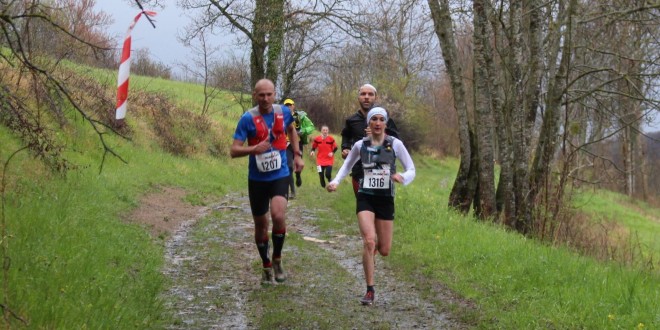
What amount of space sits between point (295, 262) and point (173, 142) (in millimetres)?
16139

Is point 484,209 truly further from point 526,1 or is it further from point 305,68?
point 305,68

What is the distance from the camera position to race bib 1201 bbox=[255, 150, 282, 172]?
7941 millimetres

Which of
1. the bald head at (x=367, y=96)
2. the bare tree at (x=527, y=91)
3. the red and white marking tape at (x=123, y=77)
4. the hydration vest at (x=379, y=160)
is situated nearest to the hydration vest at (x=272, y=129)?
the hydration vest at (x=379, y=160)

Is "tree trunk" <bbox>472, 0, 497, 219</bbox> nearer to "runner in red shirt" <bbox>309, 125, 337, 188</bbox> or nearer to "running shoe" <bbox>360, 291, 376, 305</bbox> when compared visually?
"runner in red shirt" <bbox>309, 125, 337, 188</bbox>

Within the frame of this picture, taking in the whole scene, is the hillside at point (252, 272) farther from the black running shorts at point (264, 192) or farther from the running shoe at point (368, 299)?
the black running shorts at point (264, 192)

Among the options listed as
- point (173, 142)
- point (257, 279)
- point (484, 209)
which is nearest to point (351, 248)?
point (257, 279)

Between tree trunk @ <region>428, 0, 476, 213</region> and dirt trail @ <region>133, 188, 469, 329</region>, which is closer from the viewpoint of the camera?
dirt trail @ <region>133, 188, 469, 329</region>

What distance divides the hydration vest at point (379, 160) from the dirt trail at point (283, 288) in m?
1.18

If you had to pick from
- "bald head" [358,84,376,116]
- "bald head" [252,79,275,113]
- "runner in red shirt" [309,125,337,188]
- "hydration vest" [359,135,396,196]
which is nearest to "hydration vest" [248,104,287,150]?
"bald head" [252,79,275,113]

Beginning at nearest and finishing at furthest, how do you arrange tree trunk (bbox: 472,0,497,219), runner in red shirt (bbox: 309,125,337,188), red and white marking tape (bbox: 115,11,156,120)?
red and white marking tape (bbox: 115,11,156,120)
tree trunk (bbox: 472,0,497,219)
runner in red shirt (bbox: 309,125,337,188)

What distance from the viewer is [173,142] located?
24.9m

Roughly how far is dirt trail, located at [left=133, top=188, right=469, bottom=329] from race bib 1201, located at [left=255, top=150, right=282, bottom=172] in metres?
1.34

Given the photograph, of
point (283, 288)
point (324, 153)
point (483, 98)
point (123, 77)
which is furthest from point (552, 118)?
point (123, 77)

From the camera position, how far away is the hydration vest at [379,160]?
25.3ft
